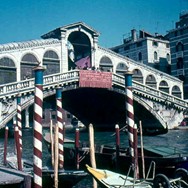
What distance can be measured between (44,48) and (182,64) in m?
15.0

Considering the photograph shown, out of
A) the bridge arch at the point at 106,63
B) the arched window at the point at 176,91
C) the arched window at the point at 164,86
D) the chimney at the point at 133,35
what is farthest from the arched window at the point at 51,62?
the chimney at the point at 133,35

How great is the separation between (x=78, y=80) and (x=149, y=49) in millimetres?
16588

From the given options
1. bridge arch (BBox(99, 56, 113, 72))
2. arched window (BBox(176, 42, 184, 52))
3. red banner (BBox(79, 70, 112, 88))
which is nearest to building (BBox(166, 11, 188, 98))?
arched window (BBox(176, 42, 184, 52))

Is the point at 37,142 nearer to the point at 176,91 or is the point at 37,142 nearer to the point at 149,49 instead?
the point at 176,91

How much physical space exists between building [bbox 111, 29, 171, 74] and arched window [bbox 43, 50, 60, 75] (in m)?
14.0

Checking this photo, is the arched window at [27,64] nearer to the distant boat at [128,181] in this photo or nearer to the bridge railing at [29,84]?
the bridge railing at [29,84]

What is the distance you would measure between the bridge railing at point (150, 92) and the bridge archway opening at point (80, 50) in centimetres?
473

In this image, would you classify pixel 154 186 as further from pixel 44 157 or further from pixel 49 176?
pixel 44 157

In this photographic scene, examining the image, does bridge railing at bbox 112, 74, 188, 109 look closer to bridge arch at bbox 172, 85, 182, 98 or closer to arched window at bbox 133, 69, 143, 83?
bridge arch at bbox 172, 85, 182, 98

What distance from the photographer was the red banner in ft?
68.8

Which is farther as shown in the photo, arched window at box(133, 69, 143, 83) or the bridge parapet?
arched window at box(133, 69, 143, 83)

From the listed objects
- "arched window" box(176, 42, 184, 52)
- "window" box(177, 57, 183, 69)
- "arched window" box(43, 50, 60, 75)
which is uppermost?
"arched window" box(176, 42, 184, 52)

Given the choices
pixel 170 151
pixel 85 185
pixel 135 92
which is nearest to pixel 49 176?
pixel 85 185

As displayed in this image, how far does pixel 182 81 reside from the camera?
29.5 meters
